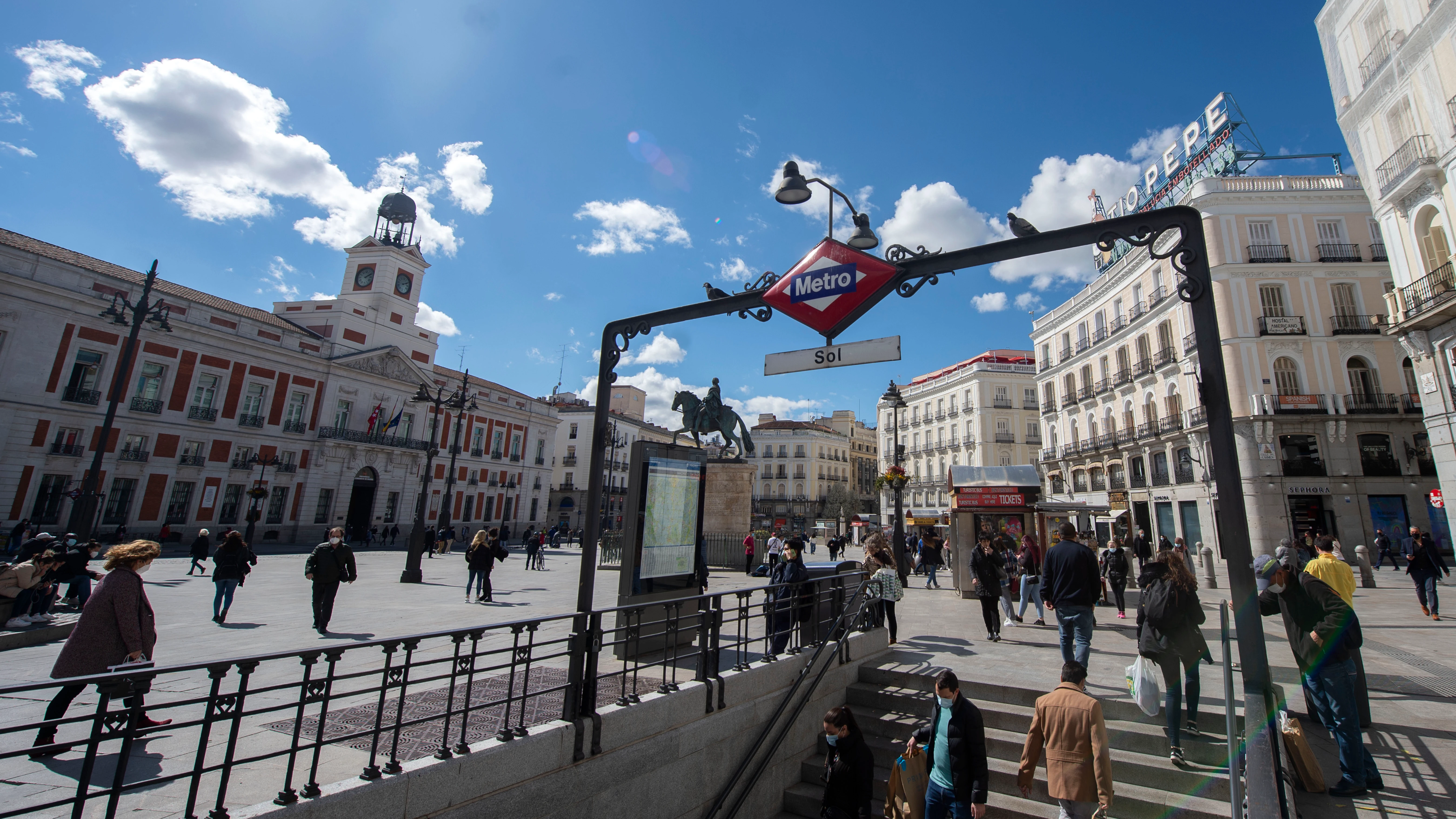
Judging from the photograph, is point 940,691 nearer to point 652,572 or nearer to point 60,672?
point 652,572

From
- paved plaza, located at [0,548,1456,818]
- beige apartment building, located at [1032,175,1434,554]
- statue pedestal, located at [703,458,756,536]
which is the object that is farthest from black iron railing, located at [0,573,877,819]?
beige apartment building, located at [1032,175,1434,554]

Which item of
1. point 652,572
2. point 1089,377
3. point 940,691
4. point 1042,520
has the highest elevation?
point 1089,377

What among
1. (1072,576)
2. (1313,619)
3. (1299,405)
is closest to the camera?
(1313,619)

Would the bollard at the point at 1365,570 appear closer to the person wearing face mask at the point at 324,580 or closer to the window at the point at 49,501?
the person wearing face mask at the point at 324,580

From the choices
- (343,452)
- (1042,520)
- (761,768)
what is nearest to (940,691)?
(761,768)

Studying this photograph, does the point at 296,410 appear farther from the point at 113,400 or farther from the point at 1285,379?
the point at 1285,379

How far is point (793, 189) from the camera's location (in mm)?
5777

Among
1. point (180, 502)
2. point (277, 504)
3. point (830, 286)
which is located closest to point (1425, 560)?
point (830, 286)

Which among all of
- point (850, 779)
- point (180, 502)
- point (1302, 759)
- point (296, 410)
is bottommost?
point (850, 779)

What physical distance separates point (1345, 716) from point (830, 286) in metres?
4.99

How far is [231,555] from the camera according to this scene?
9.51m

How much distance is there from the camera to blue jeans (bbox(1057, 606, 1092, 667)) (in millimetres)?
6527

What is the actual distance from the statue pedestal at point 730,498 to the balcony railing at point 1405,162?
19.3 metres

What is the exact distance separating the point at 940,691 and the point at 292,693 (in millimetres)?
5927
